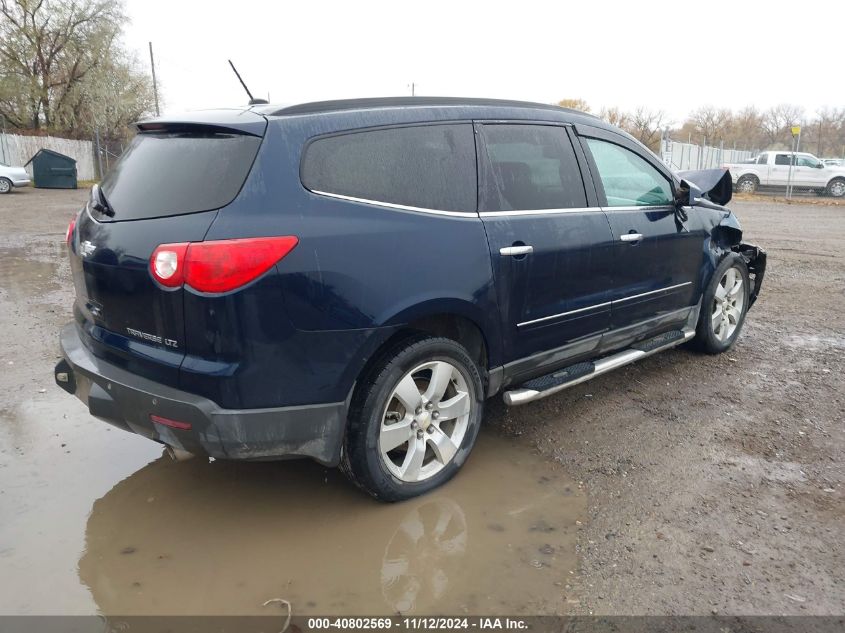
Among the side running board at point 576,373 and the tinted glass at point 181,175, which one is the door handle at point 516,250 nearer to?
the side running board at point 576,373

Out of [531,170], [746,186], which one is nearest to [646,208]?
[531,170]

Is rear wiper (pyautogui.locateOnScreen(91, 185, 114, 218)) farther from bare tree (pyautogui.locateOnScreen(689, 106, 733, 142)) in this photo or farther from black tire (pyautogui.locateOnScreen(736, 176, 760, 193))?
bare tree (pyautogui.locateOnScreen(689, 106, 733, 142))

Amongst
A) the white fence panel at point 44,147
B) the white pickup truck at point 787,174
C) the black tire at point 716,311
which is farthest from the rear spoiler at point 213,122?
the white fence panel at point 44,147

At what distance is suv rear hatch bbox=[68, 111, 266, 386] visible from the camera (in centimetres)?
267

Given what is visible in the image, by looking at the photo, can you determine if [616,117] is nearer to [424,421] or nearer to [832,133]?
[832,133]

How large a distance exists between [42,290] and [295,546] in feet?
19.2

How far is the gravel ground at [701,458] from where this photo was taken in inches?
104

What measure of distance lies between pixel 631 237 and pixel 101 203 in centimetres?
295

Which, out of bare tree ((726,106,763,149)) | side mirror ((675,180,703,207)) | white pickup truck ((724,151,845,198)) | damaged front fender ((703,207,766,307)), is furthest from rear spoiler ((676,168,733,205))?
bare tree ((726,106,763,149))

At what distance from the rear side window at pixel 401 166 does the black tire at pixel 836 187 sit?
26.4 meters

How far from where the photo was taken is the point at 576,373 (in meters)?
3.90

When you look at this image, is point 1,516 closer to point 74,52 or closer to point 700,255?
point 700,255

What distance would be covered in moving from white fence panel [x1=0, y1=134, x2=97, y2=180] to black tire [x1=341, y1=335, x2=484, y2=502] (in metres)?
29.6

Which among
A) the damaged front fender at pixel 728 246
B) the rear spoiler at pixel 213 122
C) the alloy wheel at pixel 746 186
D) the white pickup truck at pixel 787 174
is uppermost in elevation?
the white pickup truck at pixel 787 174
